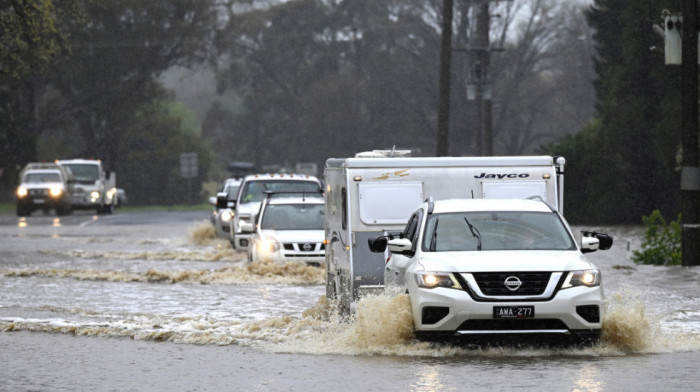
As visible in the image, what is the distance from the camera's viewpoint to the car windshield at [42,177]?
61219 millimetres

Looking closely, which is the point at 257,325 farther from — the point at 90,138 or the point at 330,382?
the point at 90,138

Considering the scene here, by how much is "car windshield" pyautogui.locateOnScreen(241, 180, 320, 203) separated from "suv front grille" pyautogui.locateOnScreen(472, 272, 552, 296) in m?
18.0

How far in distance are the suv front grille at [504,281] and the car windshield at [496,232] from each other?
2.99 feet

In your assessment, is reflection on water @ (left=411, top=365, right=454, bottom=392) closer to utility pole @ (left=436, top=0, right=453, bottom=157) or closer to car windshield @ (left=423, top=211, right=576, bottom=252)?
car windshield @ (left=423, top=211, right=576, bottom=252)

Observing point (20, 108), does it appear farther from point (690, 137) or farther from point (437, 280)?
point (437, 280)

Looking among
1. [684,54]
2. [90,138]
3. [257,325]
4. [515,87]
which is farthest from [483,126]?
[90,138]

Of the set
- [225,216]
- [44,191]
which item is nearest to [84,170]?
[44,191]

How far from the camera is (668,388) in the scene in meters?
10.3

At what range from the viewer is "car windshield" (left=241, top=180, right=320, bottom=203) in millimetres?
30781

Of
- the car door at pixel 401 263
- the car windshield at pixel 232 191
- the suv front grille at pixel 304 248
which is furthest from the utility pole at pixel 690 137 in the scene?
the car windshield at pixel 232 191

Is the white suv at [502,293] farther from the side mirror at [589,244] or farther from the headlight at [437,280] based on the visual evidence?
the side mirror at [589,244]

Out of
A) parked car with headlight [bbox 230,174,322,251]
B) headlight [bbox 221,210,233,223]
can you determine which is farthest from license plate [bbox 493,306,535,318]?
headlight [bbox 221,210,233,223]

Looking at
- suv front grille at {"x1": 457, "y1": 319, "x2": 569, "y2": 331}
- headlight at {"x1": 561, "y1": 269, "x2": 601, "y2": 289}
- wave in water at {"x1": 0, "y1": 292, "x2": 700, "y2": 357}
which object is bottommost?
wave in water at {"x1": 0, "y1": 292, "x2": 700, "y2": 357}

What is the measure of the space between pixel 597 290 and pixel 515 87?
231 ft
